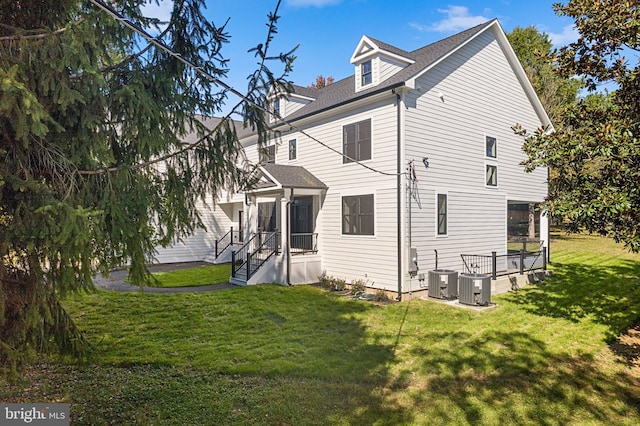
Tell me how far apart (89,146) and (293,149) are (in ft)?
37.9

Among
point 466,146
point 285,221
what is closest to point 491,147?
point 466,146

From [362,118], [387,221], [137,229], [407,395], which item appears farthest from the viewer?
[362,118]

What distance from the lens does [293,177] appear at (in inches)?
517

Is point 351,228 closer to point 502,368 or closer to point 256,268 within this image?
point 256,268

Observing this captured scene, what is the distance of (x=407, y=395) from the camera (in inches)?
198

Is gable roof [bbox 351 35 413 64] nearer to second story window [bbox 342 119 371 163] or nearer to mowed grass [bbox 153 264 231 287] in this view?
second story window [bbox 342 119 371 163]

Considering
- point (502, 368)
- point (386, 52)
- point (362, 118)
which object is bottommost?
point (502, 368)

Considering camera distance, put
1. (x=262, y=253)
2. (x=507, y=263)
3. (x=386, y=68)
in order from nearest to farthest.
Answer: (x=386, y=68), (x=507, y=263), (x=262, y=253)

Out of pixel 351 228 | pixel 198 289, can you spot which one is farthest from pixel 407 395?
pixel 198 289

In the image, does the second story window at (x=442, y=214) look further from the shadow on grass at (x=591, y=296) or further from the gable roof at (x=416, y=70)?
the gable roof at (x=416, y=70)

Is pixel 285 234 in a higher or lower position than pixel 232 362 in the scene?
higher

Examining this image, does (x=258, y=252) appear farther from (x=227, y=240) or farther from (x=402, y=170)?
(x=227, y=240)

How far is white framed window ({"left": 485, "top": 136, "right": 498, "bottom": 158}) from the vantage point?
43.9 feet

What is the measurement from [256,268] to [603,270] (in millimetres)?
12982
